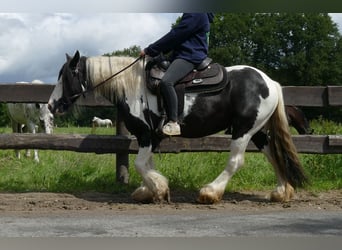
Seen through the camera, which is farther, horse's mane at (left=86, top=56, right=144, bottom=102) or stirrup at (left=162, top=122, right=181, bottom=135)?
horse's mane at (left=86, top=56, right=144, bottom=102)

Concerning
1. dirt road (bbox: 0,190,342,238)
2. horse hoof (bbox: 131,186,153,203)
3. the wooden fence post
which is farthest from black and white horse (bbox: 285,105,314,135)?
horse hoof (bbox: 131,186,153,203)

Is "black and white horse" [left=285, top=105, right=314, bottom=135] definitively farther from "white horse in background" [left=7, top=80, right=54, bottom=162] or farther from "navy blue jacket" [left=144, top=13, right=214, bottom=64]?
"white horse in background" [left=7, top=80, right=54, bottom=162]

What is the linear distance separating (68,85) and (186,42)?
1.64 m

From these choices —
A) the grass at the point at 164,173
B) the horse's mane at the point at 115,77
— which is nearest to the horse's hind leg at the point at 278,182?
the grass at the point at 164,173

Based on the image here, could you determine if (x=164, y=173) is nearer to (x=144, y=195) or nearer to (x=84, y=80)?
(x=144, y=195)

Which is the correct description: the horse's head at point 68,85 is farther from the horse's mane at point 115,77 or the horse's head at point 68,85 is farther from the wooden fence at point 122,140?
the wooden fence at point 122,140

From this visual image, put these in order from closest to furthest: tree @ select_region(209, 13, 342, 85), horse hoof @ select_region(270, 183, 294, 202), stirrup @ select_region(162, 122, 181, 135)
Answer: stirrup @ select_region(162, 122, 181, 135)
horse hoof @ select_region(270, 183, 294, 202)
tree @ select_region(209, 13, 342, 85)

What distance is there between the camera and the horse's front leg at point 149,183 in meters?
6.14

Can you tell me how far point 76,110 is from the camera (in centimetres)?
692

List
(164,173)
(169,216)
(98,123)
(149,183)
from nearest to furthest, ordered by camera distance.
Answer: (169,216) → (149,183) → (164,173) → (98,123)

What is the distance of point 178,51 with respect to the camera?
246 inches

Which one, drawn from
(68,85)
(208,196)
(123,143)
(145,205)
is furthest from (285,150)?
(68,85)

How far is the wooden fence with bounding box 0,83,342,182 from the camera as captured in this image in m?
7.09

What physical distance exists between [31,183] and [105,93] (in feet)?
6.77
